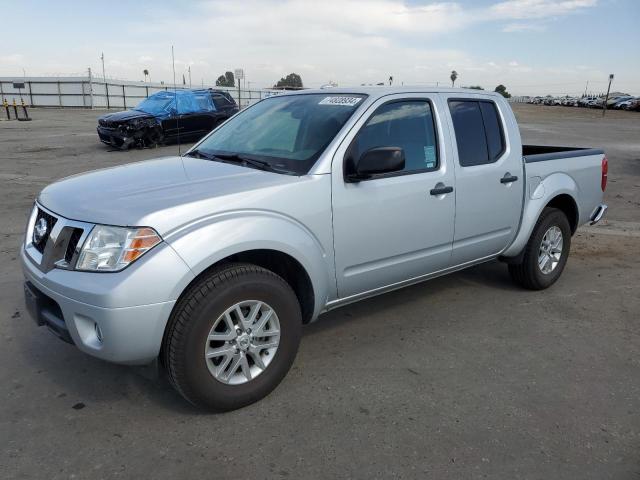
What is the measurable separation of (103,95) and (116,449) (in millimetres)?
43852

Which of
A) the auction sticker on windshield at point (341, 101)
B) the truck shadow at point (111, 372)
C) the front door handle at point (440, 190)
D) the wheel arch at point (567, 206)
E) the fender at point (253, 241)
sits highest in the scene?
the auction sticker on windshield at point (341, 101)

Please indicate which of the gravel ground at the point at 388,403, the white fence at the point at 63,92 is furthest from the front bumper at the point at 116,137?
the white fence at the point at 63,92

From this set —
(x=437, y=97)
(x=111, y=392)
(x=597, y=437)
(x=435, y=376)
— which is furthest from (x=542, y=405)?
(x=111, y=392)

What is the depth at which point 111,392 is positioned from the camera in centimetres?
323

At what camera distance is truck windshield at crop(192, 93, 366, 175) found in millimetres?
3441

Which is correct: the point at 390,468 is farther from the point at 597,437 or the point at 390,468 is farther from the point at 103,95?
the point at 103,95

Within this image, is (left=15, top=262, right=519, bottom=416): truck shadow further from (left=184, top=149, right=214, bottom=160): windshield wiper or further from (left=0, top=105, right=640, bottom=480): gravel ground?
(left=184, top=149, right=214, bottom=160): windshield wiper

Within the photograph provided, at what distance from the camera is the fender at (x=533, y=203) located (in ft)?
15.1

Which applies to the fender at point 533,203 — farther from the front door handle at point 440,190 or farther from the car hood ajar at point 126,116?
the car hood ajar at point 126,116

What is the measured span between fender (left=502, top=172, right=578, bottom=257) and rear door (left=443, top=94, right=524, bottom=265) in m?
0.11

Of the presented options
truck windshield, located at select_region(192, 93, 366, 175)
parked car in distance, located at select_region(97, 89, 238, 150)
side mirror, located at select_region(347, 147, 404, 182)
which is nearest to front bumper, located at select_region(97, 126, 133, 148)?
parked car in distance, located at select_region(97, 89, 238, 150)

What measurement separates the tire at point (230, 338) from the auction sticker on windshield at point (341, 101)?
1.33m

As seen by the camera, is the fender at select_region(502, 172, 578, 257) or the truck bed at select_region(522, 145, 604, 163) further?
the truck bed at select_region(522, 145, 604, 163)

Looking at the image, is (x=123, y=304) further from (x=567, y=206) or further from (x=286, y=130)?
(x=567, y=206)
